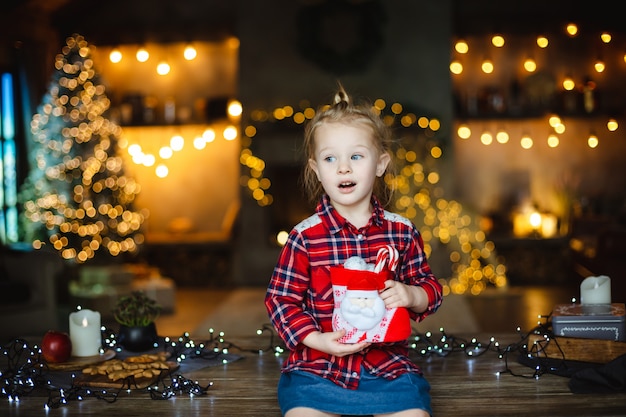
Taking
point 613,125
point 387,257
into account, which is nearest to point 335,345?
point 387,257

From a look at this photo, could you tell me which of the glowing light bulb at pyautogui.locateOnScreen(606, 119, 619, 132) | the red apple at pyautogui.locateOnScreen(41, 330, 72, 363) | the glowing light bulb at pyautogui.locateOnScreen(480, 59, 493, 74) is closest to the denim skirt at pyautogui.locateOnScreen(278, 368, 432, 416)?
the red apple at pyautogui.locateOnScreen(41, 330, 72, 363)

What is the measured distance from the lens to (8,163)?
20.5 feet

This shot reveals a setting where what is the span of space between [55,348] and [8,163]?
4.18m

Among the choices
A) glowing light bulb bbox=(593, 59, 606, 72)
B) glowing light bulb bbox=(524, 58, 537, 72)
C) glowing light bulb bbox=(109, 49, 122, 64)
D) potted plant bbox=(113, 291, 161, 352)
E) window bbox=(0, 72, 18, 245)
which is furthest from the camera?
glowing light bulb bbox=(109, 49, 122, 64)

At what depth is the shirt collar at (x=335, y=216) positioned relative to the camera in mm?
2133

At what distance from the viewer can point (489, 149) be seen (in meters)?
7.34

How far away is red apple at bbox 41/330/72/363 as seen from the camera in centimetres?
246

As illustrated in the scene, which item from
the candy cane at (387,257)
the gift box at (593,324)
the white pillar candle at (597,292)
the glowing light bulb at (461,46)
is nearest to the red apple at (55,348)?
the candy cane at (387,257)

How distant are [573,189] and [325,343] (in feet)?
18.6

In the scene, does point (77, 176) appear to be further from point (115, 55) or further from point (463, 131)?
point (463, 131)

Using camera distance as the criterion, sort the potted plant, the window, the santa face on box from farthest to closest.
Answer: the window < the potted plant < the santa face on box

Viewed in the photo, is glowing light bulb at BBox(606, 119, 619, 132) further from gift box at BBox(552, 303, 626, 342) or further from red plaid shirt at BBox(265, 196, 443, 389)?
red plaid shirt at BBox(265, 196, 443, 389)

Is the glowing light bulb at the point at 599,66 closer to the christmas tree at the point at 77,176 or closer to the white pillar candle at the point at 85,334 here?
the white pillar candle at the point at 85,334

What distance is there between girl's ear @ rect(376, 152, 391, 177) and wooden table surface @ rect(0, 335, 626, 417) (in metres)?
0.63
